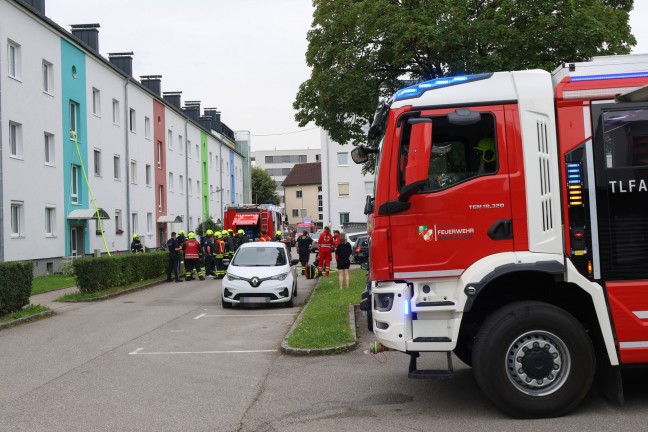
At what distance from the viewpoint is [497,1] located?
16109 millimetres

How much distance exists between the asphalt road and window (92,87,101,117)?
2368 cm

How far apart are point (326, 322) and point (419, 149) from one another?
20.9 feet

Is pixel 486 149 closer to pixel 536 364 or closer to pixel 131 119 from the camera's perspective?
pixel 536 364

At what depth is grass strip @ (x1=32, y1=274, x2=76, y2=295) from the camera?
21.8 metres

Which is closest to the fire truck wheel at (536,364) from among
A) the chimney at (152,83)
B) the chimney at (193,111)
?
the chimney at (152,83)

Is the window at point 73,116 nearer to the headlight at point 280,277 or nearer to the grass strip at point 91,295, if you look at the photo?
the grass strip at point 91,295

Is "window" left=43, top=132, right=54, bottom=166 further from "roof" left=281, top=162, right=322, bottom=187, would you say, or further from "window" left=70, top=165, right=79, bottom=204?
"roof" left=281, top=162, right=322, bottom=187

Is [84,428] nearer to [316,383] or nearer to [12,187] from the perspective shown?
[316,383]

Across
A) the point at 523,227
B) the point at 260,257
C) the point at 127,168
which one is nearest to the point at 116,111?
the point at 127,168

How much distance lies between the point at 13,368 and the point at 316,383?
171 inches

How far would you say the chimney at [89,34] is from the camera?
117 feet

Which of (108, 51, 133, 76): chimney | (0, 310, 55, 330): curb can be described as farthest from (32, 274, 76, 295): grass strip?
(108, 51, 133, 76): chimney

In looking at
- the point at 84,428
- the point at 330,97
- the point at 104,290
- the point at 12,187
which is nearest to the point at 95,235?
the point at 12,187

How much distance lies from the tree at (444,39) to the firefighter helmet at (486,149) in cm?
986
